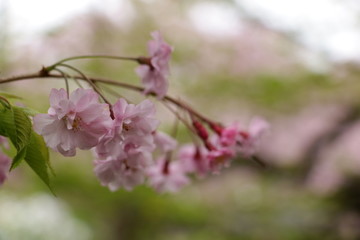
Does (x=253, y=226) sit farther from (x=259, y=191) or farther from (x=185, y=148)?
(x=185, y=148)

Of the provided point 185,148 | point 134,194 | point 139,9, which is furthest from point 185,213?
point 185,148

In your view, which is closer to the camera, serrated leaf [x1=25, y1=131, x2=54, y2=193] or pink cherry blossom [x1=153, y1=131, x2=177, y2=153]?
serrated leaf [x1=25, y1=131, x2=54, y2=193]

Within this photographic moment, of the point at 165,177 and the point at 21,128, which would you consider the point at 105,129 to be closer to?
the point at 21,128

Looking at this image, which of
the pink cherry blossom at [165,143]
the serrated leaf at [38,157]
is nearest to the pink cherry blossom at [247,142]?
the pink cherry blossom at [165,143]

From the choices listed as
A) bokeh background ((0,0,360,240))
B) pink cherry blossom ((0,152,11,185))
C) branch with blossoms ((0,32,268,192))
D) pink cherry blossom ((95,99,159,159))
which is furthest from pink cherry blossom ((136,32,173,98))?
bokeh background ((0,0,360,240))

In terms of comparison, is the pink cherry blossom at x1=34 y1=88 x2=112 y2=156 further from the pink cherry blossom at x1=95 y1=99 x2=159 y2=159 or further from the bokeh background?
the bokeh background

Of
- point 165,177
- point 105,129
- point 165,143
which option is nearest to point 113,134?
point 105,129

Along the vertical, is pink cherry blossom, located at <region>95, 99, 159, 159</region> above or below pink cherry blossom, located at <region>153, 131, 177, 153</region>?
below
